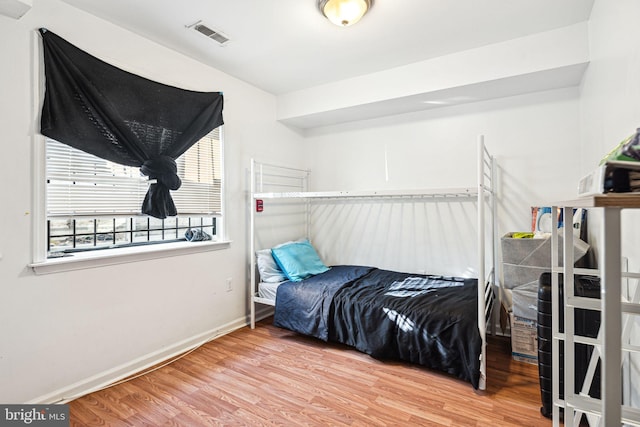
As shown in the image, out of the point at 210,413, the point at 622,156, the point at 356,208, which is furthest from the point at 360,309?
the point at 622,156

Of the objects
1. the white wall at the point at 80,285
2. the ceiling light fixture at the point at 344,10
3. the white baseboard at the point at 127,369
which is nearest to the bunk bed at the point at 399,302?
the white baseboard at the point at 127,369

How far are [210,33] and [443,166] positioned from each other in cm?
237

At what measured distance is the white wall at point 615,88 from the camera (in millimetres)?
1299

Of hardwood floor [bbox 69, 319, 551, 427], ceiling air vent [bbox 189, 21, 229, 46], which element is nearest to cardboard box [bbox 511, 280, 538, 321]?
hardwood floor [bbox 69, 319, 551, 427]

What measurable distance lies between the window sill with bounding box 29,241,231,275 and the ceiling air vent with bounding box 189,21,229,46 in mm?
1646

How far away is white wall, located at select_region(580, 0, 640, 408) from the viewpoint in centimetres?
130

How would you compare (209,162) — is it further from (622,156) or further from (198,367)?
(622,156)

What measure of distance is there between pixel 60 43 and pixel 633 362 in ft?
11.3

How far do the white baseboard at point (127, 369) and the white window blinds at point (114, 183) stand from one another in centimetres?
107

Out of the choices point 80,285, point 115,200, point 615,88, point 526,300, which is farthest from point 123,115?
point 526,300

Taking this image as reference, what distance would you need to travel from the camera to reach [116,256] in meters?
2.12

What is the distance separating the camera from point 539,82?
2.49 m

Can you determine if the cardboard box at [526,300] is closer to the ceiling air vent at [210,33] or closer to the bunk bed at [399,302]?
the bunk bed at [399,302]

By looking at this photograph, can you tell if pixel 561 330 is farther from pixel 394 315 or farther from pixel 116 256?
pixel 116 256
